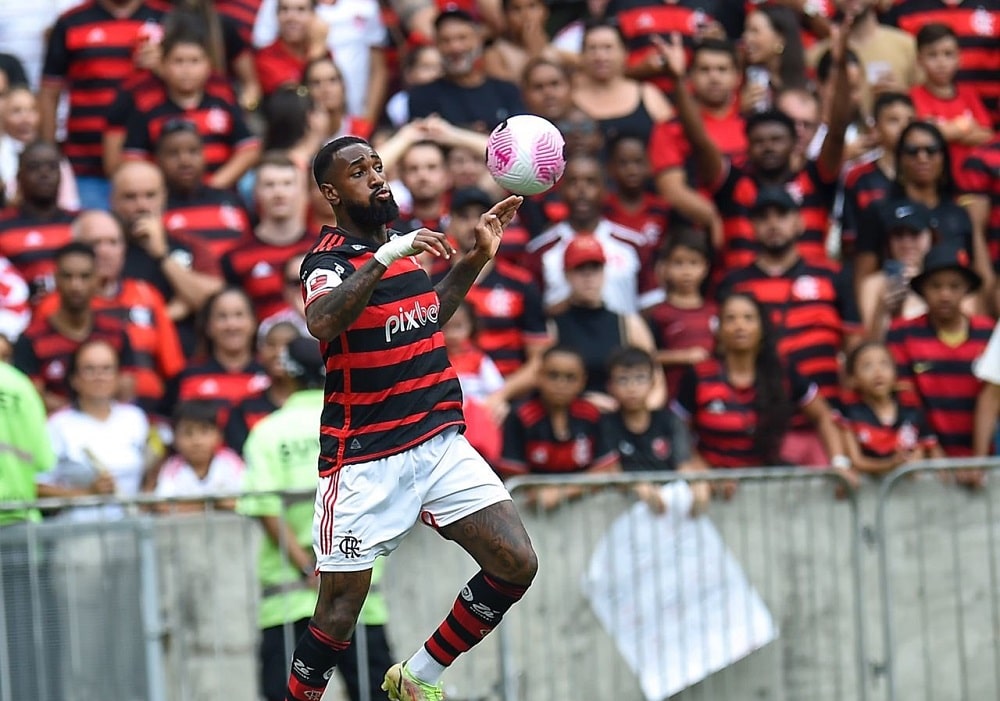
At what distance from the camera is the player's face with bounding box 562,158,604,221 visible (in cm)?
1259

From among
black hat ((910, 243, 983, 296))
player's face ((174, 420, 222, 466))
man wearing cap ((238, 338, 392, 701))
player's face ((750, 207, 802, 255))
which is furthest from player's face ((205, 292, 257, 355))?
black hat ((910, 243, 983, 296))

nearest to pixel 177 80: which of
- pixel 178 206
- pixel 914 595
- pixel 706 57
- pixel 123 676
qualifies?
pixel 178 206

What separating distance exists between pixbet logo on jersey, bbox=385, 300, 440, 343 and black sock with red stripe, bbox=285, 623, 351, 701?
127 cm

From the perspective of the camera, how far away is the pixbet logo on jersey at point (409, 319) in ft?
24.6

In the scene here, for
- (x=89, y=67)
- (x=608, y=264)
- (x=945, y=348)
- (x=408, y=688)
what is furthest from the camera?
(x=89, y=67)

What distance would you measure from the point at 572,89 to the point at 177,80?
2.91 m

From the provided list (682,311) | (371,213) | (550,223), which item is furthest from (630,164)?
(371,213)

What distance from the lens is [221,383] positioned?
11.4 metres

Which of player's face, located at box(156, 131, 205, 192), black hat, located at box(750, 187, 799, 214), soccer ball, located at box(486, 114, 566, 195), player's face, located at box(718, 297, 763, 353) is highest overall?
player's face, located at box(156, 131, 205, 192)

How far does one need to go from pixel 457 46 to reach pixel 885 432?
172 inches

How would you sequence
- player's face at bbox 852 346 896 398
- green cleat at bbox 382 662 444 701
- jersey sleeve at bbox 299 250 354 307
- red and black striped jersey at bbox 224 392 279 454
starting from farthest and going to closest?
player's face at bbox 852 346 896 398 < red and black striped jersey at bbox 224 392 279 454 < green cleat at bbox 382 662 444 701 < jersey sleeve at bbox 299 250 354 307

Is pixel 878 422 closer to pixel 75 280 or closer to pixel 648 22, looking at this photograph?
pixel 648 22

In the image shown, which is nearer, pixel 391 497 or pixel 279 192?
pixel 391 497

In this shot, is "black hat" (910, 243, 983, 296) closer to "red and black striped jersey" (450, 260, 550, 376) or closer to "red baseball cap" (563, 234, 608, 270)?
"red baseball cap" (563, 234, 608, 270)
